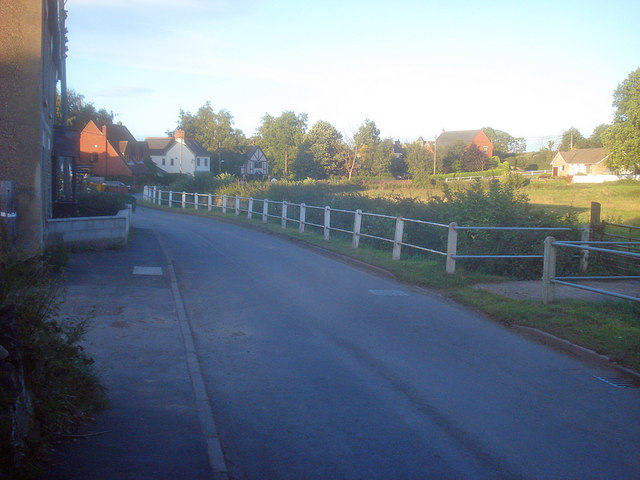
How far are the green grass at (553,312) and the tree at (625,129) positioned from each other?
126ft

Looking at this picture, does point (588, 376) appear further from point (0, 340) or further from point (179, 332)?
point (0, 340)

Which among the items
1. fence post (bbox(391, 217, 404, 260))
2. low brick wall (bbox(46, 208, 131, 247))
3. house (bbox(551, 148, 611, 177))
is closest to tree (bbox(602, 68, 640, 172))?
house (bbox(551, 148, 611, 177))

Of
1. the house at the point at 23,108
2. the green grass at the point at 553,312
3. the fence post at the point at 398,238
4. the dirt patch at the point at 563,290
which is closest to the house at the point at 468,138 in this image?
the fence post at the point at 398,238

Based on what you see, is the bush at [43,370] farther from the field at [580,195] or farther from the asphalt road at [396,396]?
the field at [580,195]

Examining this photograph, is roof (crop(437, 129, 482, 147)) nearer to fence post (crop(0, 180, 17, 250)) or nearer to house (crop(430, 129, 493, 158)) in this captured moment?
house (crop(430, 129, 493, 158))

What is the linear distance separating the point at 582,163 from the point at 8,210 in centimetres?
8887

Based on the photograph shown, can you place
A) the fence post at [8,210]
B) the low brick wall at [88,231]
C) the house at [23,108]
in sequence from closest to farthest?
1. the fence post at [8,210]
2. the house at [23,108]
3. the low brick wall at [88,231]

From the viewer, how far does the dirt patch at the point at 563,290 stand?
36.0 ft

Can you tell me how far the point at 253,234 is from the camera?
25.0 m

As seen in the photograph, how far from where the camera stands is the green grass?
7844 mm

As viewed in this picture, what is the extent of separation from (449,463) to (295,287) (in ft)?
26.2

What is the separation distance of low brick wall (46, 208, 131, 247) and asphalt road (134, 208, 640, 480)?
19.6 feet

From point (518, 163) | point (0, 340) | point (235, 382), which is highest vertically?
point (518, 163)

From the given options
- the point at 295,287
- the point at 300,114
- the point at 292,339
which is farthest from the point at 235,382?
the point at 300,114
